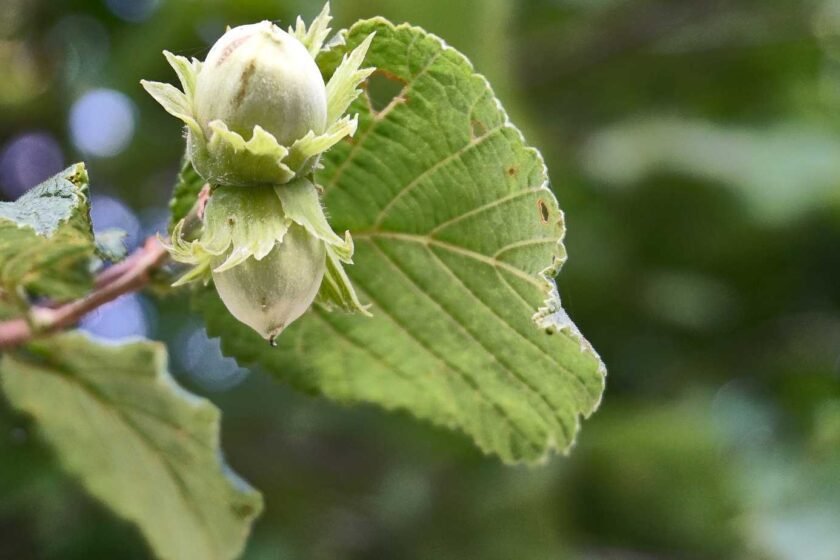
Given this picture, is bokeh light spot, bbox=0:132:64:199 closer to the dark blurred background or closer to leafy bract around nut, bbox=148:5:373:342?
the dark blurred background

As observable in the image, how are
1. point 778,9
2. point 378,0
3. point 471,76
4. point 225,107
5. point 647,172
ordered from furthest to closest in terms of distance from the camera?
point 778,9 < point 647,172 < point 378,0 < point 471,76 < point 225,107

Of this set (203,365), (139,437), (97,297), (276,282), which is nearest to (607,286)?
(203,365)

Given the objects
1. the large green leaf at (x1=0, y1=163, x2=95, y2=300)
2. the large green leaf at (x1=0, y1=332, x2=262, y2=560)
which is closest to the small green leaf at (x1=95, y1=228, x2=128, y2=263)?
the large green leaf at (x1=0, y1=163, x2=95, y2=300)

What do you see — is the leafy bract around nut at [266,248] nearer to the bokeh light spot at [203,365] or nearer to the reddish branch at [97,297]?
the reddish branch at [97,297]

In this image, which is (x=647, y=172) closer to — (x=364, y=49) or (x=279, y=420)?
(x=279, y=420)

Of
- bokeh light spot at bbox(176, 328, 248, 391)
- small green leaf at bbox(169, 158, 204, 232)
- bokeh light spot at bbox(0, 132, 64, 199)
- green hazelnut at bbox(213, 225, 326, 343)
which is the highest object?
green hazelnut at bbox(213, 225, 326, 343)

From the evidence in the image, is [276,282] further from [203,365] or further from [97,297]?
[203,365]

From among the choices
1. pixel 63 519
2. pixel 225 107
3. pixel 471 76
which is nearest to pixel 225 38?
pixel 225 107
